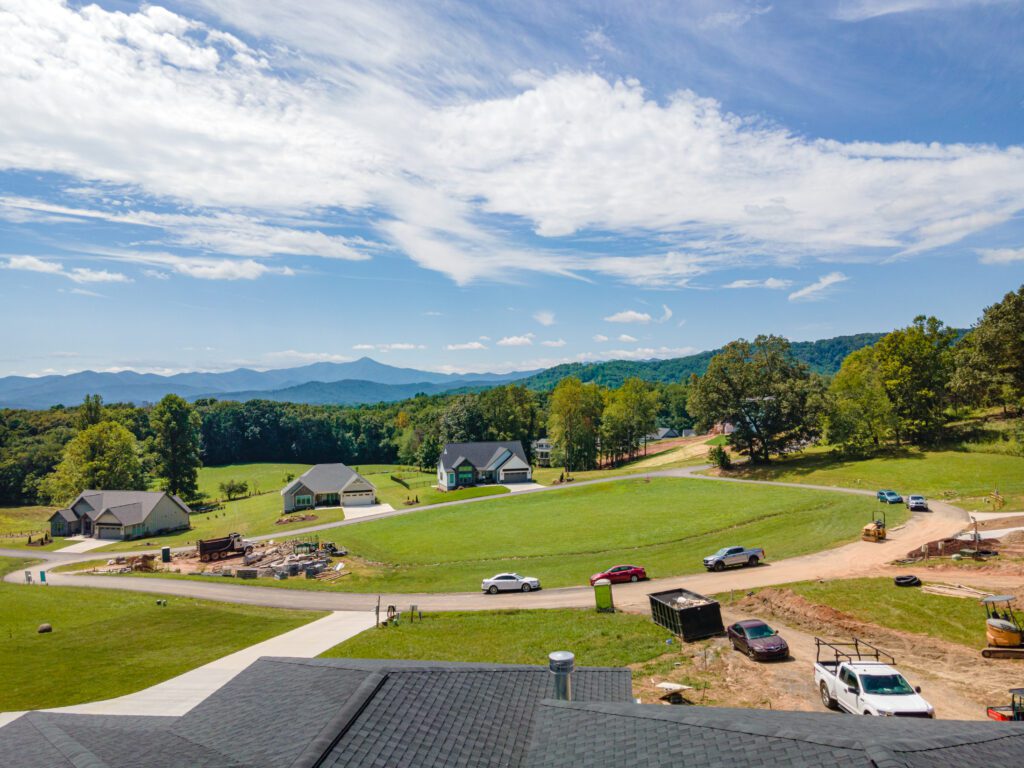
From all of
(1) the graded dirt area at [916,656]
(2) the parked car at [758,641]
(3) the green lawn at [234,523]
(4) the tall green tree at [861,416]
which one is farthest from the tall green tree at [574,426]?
(2) the parked car at [758,641]

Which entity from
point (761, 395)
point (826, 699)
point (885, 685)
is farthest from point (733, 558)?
point (761, 395)

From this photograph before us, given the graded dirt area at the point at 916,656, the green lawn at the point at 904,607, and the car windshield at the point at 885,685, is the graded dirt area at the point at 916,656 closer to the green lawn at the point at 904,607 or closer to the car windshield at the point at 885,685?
the green lawn at the point at 904,607

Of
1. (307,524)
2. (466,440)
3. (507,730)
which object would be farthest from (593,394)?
(507,730)

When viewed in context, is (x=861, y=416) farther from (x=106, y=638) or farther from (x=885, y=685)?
(x=106, y=638)

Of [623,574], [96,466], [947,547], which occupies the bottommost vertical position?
[623,574]

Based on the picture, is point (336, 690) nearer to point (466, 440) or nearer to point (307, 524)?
point (307, 524)

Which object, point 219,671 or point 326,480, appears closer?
point 219,671
